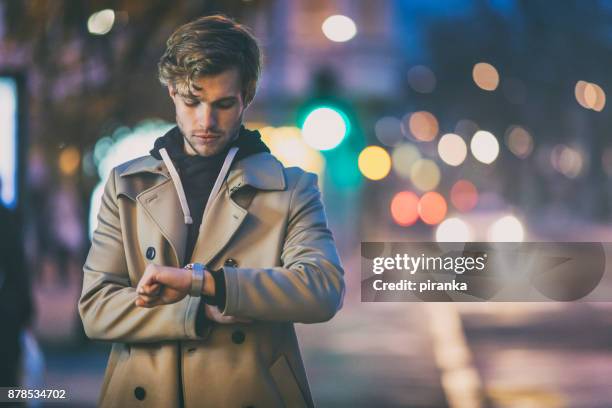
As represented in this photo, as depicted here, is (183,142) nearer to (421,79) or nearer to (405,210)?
(405,210)

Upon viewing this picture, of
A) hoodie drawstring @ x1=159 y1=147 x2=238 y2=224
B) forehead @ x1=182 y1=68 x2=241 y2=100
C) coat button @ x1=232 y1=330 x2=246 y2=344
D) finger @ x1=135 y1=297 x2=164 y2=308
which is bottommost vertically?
finger @ x1=135 y1=297 x2=164 y2=308

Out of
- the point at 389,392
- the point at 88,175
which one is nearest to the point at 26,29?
the point at 88,175

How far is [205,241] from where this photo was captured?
2996 millimetres

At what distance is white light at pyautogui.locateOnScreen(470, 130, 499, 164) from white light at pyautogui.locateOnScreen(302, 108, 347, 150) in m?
46.8

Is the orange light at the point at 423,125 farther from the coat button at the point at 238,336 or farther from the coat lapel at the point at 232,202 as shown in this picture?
the coat button at the point at 238,336

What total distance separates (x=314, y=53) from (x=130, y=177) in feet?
130

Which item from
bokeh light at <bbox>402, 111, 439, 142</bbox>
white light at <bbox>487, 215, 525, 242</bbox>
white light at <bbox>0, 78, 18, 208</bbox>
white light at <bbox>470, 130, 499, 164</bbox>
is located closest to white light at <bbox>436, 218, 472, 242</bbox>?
white light at <bbox>487, 215, 525, 242</bbox>

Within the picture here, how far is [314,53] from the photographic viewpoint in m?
42.4

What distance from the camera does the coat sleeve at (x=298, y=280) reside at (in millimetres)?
2775

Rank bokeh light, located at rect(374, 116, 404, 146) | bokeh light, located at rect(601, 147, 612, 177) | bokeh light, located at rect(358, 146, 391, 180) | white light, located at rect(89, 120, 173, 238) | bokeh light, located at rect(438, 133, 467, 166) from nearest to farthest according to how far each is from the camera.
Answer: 1. white light, located at rect(89, 120, 173, 238)
2. bokeh light, located at rect(358, 146, 391, 180)
3. bokeh light, located at rect(601, 147, 612, 177)
4. bokeh light, located at rect(374, 116, 404, 146)
5. bokeh light, located at rect(438, 133, 467, 166)

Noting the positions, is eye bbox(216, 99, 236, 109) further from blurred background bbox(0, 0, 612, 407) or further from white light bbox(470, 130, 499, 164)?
white light bbox(470, 130, 499, 164)

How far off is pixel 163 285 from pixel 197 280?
8cm

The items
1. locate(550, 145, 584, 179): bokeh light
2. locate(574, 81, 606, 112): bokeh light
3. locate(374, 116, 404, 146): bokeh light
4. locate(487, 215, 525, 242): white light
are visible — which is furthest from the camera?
locate(550, 145, 584, 179): bokeh light

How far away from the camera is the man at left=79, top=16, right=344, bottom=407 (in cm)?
295
